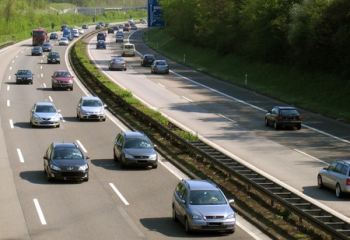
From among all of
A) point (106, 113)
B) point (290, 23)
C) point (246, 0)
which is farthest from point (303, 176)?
point (246, 0)

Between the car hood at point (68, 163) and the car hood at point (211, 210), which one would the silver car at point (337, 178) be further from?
the car hood at point (68, 163)

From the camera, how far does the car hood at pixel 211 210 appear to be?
2194 cm

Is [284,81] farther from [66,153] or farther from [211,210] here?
[211,210]

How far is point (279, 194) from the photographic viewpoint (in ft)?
83.0

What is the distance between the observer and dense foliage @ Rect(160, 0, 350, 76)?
59312mm

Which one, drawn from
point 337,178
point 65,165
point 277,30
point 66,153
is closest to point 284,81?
point 277,30

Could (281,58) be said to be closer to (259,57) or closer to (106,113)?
(259,57)

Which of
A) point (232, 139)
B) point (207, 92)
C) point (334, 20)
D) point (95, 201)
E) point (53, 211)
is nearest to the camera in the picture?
point (53, 211)

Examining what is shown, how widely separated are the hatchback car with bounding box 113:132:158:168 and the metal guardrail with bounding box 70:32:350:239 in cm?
205

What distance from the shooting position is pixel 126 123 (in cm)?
4553

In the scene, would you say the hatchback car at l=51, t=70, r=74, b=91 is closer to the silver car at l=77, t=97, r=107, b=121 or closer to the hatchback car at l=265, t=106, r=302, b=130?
the silver car at l=77, t=97, r=107, b=121

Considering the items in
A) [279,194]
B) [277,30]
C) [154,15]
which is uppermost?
[154,15]

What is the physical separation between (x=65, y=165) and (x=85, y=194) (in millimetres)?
2222

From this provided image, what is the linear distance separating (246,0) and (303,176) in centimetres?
5009
